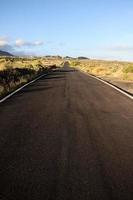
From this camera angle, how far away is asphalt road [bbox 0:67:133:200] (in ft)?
17.1

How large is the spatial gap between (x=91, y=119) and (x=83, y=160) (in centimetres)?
446

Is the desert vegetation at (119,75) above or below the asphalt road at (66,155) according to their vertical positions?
below

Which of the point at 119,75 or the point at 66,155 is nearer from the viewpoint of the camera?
the point at 66,155

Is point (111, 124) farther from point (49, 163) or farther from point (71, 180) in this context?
point (71, 180)

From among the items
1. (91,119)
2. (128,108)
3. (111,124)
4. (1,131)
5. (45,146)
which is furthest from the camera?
(128,108)

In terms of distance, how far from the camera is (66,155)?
23.0 ft

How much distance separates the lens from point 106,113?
492 inches

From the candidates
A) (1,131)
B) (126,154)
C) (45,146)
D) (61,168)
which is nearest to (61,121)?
(1,131)

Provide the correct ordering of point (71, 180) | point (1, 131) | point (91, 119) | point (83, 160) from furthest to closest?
1. point (91, 119)
2. point (1, 131)
3. point (83, 160)
4. point (71, 180)

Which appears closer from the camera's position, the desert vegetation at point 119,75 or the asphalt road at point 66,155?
the asphalt road at point 66,155

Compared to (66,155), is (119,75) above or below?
below

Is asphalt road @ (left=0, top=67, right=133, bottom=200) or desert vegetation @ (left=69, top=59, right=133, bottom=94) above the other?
asphalt road @ (left=0, top=67, right=133, bottom=200)

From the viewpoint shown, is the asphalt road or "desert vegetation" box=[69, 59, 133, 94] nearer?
the asphalt road

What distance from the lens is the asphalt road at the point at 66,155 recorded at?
523 centimetres
